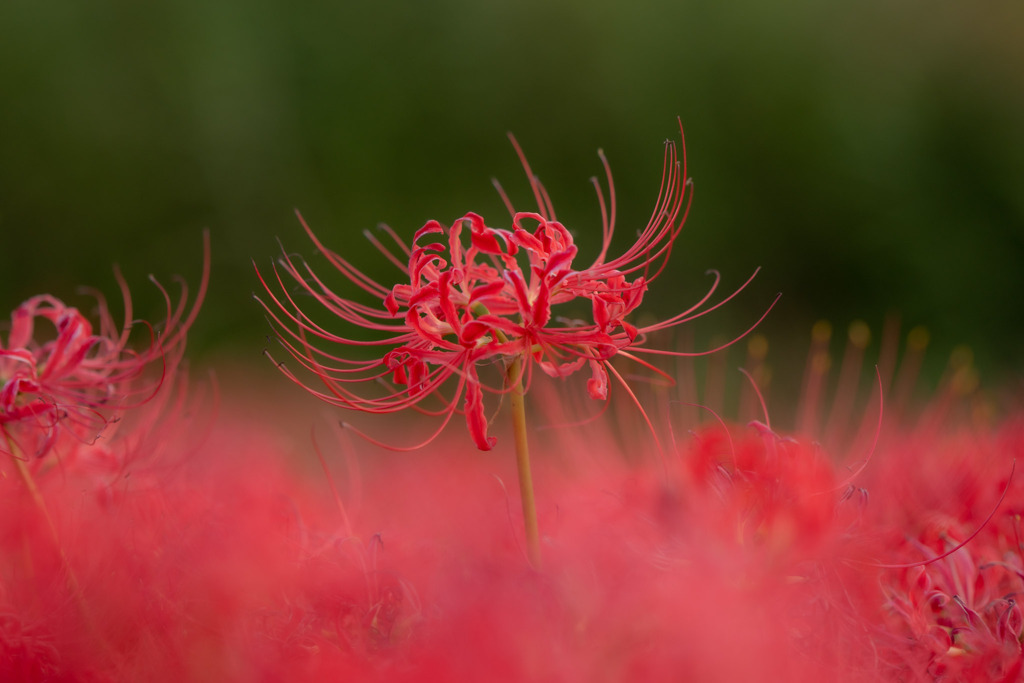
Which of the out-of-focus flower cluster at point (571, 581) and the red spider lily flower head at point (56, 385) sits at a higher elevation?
the red spider lily flower head at point (56, 385)

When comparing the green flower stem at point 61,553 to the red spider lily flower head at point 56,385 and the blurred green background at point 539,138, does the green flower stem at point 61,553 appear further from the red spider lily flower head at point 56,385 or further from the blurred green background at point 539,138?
the blurred green background at point 539,138

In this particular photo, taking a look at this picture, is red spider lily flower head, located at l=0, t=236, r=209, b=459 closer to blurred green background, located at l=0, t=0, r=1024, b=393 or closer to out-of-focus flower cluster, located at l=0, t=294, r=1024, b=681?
out-of-focus flower cluster, located at l=0, t=294, r=1024, b=681

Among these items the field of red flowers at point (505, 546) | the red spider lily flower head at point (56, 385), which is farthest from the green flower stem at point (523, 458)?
the red spider lily flower head at point (56, 385)

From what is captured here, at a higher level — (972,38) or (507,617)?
(972,38)

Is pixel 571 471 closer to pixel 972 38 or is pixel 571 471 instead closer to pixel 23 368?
pixel 23 368

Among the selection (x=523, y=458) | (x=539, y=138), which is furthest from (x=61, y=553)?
(x=539, y=138)

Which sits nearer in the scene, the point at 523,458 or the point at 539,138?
the point at 523,458

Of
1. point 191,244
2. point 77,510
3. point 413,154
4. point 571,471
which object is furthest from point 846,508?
point 191,244

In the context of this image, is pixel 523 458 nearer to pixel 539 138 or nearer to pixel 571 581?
pixel 571 581
